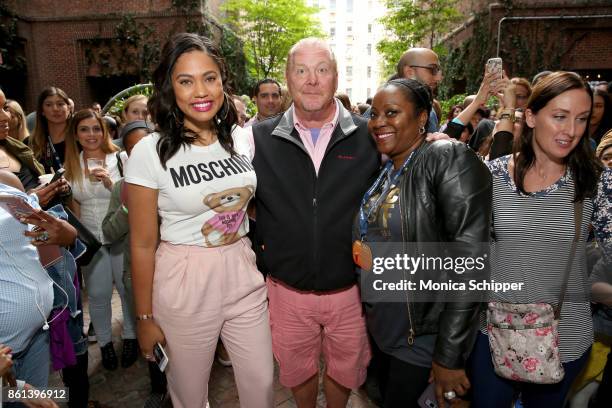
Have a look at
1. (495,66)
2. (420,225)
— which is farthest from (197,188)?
(495,66)

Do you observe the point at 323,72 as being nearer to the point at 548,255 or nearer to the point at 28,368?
the point at 548,255

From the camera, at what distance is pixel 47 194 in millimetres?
2500

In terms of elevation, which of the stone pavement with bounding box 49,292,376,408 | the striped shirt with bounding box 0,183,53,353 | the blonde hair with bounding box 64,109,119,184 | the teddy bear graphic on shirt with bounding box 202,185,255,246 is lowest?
the stone pavement with bounding box 49,292,376,408

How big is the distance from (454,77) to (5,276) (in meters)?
20.2

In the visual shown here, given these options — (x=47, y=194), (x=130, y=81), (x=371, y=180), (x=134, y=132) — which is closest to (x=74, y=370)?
(x=47, y=194)

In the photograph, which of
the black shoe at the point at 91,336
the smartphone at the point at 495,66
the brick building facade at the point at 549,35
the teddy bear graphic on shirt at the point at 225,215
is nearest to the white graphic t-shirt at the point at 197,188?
the teddy bear graphic on shirt at the point at 225,215

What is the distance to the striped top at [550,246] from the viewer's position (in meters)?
1.84

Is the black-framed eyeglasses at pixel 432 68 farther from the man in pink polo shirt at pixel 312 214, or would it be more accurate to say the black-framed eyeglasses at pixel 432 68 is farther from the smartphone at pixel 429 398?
the smartphone at pixel 429 398

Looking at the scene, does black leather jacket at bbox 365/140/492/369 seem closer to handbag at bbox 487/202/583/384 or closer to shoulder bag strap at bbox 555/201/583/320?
handbag at bbox 487/202/583/384

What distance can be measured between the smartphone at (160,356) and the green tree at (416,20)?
66.5ft

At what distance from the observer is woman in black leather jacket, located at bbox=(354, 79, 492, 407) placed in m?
1.75

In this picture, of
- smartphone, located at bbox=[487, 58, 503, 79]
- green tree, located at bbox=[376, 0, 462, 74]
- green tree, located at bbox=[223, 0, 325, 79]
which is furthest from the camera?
green tree, located at bbox=[223, 0, 325, 79]

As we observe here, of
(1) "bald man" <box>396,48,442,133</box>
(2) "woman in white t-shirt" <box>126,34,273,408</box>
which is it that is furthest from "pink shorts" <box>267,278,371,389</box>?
(1) "bald man" <box>396,48,442,133</box>

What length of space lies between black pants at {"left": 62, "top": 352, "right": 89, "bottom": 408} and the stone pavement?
402 millimetres
